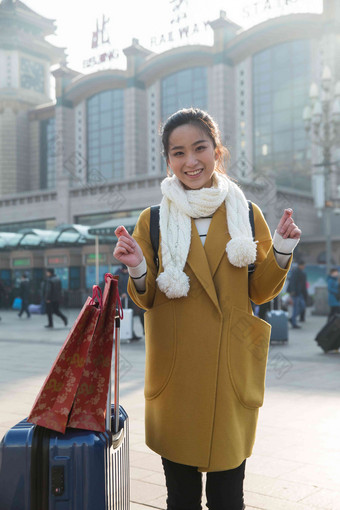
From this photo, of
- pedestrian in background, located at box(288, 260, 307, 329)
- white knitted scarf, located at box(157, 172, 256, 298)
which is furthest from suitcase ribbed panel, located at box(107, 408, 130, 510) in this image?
pedestrian in background, located at box(288, 260, 307, 329)

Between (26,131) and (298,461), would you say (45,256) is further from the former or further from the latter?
(26,131)

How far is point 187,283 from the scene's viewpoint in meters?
2.11

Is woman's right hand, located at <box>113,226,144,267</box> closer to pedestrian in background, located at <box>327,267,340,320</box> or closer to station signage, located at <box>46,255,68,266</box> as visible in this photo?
pedestrian in background, located at <box>327,267,340,320</box>

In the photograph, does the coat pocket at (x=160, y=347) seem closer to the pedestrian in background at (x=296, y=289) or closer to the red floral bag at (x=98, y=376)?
the red floral bag at (x=98, y=376)

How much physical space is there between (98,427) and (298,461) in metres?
2.64

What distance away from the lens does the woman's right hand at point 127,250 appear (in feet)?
6.81

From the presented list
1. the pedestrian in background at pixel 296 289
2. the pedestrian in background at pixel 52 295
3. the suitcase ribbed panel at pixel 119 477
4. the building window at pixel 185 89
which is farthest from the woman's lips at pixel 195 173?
the building window at pixel 185 89

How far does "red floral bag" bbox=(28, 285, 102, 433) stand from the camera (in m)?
1.96

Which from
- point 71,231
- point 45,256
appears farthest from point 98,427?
point 45,256

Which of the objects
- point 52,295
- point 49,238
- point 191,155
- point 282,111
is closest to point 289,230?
point 191,155

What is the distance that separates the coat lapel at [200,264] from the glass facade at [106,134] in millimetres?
43584

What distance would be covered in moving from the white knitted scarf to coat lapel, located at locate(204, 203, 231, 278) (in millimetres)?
34

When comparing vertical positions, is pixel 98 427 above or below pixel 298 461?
above

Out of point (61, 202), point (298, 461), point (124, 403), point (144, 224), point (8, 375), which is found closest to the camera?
point (144, 224)
